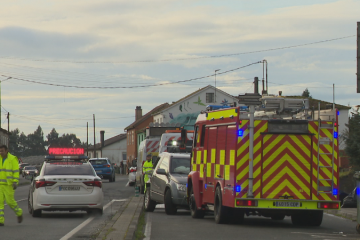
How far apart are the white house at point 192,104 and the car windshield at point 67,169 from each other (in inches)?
2757

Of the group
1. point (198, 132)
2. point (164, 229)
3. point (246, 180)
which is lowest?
point (164, 229)

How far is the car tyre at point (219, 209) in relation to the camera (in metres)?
14.5

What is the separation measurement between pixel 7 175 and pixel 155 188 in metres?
5.28

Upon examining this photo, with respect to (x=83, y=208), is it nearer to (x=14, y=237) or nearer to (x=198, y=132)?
(x=198, y=132)

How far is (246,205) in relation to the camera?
1365cm

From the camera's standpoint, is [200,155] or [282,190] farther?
[200,155]

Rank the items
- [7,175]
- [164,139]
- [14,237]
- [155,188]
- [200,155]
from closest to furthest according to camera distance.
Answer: [14,237] → [7,175] → [200,155] → [155,188] → [164,139]

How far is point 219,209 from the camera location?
1466 cm

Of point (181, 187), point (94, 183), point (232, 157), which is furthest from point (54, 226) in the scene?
point (181, 187)

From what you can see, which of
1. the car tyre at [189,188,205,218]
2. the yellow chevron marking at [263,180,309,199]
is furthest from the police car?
the yellow chevron marking at [263,180,309,199]

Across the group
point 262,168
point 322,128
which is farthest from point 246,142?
point 322,128

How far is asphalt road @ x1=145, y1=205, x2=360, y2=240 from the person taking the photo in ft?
40.0

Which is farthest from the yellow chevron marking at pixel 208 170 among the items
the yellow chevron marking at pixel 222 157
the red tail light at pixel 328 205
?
the red tail light at pixel 328 205

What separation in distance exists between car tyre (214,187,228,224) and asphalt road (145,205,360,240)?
18 cm
